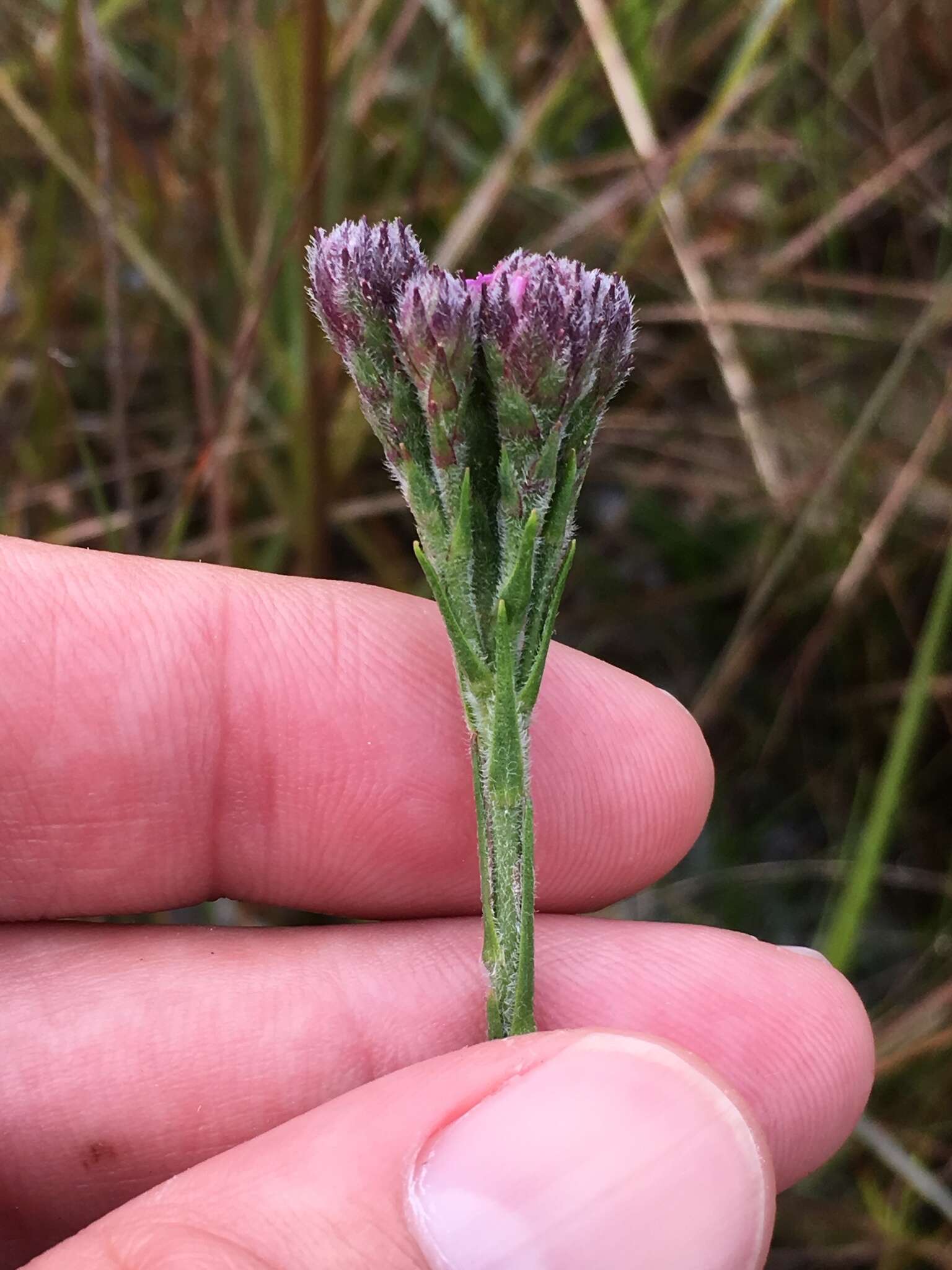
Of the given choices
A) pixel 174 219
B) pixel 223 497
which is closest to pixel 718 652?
pixel 223 497

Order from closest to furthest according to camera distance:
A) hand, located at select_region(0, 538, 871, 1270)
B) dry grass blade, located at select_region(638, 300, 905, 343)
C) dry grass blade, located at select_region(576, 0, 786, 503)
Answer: hand, located at select_region(0, 538, 871, 1270)
dry grass blade, located at select_region(576, 0, 786, 503)
dry grass blade, located at select_region(638, 300, 905, 343)

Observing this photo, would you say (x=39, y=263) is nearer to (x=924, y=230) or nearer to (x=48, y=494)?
(x=48, y=494)

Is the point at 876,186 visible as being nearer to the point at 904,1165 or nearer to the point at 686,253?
the point at 686,253

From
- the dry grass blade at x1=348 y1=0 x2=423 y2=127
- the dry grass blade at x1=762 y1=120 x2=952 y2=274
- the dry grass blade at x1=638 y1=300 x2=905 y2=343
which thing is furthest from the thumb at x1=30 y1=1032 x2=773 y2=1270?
the dry grass blade at x1=762 y1=120 x2=952 y2=274

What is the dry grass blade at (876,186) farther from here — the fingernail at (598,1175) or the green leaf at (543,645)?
the fingernail at (598,1175)

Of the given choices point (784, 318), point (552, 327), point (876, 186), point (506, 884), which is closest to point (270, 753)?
point (506, 884)

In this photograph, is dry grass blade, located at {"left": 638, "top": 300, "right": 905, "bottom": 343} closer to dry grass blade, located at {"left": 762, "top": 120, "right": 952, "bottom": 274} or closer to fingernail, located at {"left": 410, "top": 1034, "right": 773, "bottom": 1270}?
dry grass blade, located at {"left": 762, "top": 120, "right": 952, "bottom": 274}
